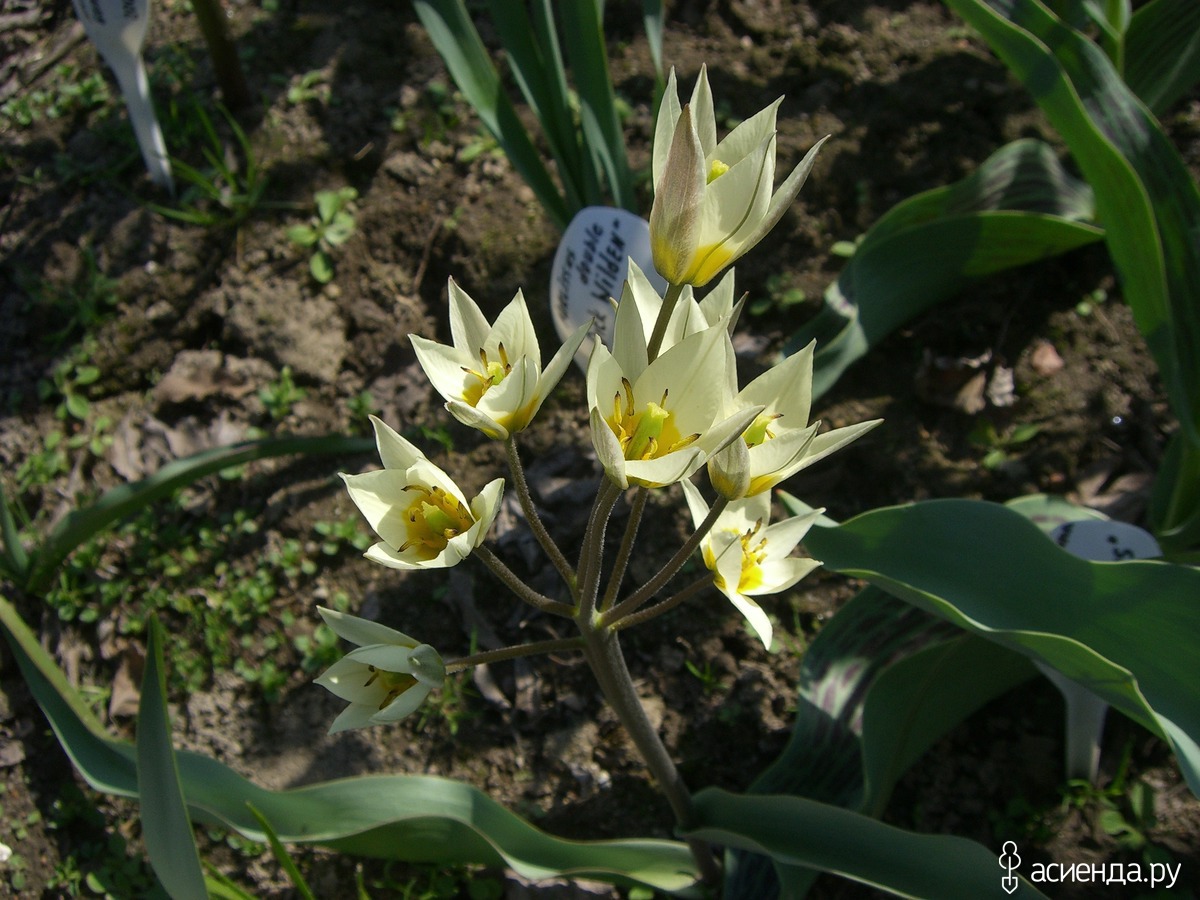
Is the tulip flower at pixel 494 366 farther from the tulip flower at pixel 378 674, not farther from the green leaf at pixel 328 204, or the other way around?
the green leaf at pixel 328 204

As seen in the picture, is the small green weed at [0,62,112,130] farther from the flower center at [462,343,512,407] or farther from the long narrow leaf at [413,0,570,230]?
the flower center at [462,343,512,407]

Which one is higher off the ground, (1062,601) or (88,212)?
(88,212)

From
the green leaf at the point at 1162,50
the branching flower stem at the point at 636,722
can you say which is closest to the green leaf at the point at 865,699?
the branching flower stem at the point at 636,722

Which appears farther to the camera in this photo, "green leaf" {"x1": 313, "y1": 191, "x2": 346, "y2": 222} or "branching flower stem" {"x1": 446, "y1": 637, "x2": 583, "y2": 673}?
"green leaf" {"x1": 313, "y1": 191, "x2": 346, "y2": 222}

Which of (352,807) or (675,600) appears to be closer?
(675,600)

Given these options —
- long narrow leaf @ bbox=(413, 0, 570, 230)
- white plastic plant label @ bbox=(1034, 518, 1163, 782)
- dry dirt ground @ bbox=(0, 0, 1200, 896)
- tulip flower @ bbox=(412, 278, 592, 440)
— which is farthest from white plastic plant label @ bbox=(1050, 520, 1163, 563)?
long narrow leaf @ bbox=(413, 0, 570, 230)

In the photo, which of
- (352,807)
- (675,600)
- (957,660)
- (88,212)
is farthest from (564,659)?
(88,212)

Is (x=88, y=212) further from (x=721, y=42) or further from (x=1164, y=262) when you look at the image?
→ (x=1164, y=262)
